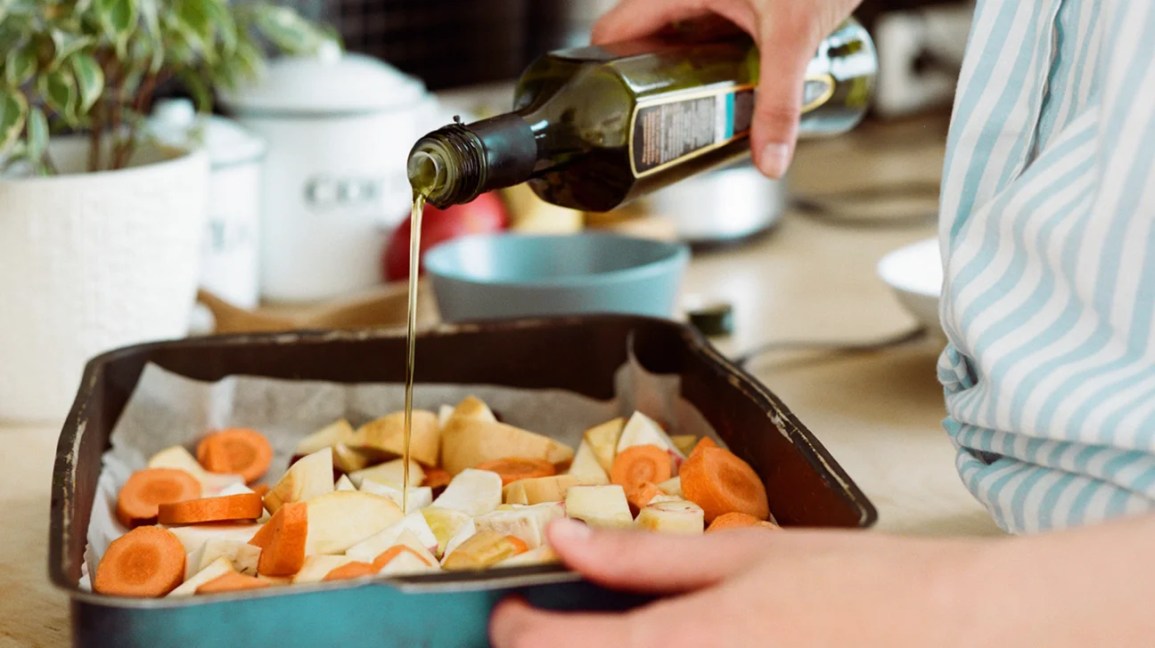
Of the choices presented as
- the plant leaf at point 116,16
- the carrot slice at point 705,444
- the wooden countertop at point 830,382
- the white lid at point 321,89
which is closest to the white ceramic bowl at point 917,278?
the wooden countertop at point 830,382

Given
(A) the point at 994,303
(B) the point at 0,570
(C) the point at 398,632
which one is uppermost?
(A) the point at 994,303

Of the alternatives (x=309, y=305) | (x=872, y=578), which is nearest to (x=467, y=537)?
(x=872, y=578)

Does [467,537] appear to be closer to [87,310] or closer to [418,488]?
[418,488]

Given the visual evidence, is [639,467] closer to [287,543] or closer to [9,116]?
[287,543]

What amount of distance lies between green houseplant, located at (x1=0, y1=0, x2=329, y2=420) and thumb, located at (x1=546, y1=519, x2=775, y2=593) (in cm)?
58

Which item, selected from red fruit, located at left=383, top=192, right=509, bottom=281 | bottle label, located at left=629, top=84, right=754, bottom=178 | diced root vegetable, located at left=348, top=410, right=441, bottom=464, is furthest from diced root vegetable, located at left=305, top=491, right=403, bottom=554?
red fruit, located at left=383, top=192, right=509, bottom=281

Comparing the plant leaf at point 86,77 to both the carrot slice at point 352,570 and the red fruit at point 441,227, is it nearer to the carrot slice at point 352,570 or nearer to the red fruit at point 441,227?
the red fruit at point 441,227

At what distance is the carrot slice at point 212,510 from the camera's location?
0.70m

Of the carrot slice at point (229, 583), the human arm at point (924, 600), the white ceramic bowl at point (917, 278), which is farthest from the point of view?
the white ceramic bowl at point (917, 278)

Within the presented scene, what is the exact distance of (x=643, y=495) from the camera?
73 cm

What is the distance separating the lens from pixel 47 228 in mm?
940

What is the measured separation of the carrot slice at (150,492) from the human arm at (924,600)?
36 cm

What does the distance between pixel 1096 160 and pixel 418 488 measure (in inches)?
16.4

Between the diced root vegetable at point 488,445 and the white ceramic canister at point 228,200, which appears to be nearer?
the diced root vegetable at point 488,445
